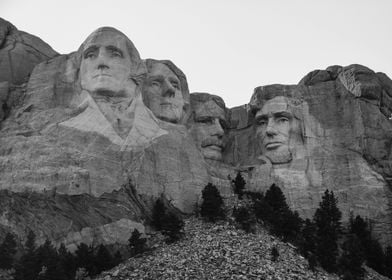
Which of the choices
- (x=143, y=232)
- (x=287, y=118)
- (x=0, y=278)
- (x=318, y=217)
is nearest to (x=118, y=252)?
(x=143, y=232)

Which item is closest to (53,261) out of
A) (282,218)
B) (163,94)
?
(282,218)

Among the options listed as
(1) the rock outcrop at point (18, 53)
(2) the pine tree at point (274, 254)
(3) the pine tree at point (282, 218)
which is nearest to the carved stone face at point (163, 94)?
(1) the rock outcrop at point (18, 53)

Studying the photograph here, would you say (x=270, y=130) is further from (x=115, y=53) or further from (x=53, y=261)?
(x=53, y=261)

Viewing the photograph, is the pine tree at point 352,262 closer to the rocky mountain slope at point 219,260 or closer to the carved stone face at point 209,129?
the rocky mountain slope at point 219,260

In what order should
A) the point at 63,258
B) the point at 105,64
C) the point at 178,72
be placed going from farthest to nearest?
the point at 178,72 → the point at 105,64 → the point at 63,258

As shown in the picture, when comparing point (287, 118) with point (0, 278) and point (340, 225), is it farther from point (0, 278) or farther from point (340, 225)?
point (0, 278)

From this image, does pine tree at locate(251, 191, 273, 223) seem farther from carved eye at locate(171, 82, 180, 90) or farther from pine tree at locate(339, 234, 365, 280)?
carved eye at locate(171, 82, 180, 90)
